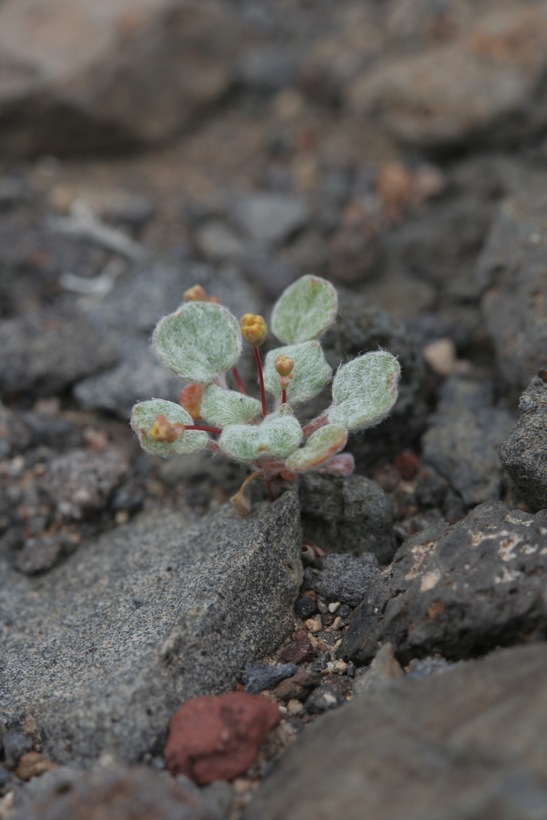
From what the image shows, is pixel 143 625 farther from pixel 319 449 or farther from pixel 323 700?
pixel 319 449

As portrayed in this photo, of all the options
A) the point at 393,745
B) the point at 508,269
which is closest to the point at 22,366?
the point at 508,269

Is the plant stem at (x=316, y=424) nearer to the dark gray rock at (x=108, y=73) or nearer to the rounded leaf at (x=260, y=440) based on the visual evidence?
the rounded leaf at (x=260, y=440)

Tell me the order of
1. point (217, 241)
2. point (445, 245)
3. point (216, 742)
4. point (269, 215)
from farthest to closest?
1. point (269, 215)
2. point (217, 241)
3. point (445, 245)
4. point (216, 742)

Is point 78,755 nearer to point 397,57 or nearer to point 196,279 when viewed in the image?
point 196,279

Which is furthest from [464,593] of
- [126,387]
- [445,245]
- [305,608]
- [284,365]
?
[445,245]

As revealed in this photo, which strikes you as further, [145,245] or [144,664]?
[145,245]

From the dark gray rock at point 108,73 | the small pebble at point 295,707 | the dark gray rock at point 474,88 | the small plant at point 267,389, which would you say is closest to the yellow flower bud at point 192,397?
the small plant at point 267,389
